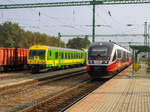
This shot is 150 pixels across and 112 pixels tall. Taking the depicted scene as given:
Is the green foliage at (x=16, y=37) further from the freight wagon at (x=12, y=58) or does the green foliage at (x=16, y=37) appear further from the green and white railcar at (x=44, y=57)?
the green and white railcar at (x=44, y=57)

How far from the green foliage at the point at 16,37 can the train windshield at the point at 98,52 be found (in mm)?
40511

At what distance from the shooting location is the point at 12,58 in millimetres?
25375

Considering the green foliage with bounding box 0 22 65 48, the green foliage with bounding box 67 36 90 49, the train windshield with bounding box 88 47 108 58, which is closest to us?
the train windshield with bounding box 88 47 108 58

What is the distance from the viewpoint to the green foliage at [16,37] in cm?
5443

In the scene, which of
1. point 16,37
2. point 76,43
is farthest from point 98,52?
point 76,43

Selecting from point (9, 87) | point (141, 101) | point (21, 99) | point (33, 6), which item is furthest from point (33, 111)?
point (33, 6)

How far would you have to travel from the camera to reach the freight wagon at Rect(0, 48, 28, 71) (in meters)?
23.6

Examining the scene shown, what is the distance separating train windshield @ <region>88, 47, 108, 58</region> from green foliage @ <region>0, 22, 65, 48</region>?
40.5 m

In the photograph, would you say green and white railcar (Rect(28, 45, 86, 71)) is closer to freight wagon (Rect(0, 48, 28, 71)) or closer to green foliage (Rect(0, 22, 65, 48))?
freight wagon (Rect(0, 48, 28, 71))

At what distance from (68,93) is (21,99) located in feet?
9.25

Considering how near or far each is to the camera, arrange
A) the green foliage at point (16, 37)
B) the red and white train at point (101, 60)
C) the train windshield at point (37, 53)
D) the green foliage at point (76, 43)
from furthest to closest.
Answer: the green foliage at point (76, 43) < the green foliage at point (16, 37) < the train windshield at point (37, 53) < the red and white train at point (101, 60)

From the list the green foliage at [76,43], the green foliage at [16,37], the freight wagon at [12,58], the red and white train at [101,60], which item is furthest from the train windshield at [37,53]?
the green foliage at [76,43]

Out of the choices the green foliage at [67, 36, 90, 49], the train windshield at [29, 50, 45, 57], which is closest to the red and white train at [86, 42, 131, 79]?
the train windshield at [29, 50, 45, 57]

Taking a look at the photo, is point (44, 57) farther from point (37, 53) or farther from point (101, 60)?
point (101, 60)
